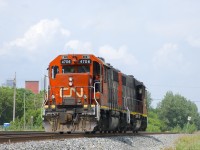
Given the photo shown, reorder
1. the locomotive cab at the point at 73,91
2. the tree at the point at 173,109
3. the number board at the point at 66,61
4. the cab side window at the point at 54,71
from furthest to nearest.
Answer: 1. the tree at the point at 173,109
2. the cab side window at the point at 54,71
3. the number board at the point at 66,61
4. the locomotive cab at the point at 73,91

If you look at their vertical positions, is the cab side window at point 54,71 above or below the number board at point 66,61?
below

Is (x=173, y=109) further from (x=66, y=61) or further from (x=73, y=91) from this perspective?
(x=73, y=91)

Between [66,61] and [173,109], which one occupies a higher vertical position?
[173,109]

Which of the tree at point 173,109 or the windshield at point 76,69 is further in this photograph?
the tree at point 173,109

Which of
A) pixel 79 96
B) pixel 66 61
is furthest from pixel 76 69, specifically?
Answer: pixel 79 96

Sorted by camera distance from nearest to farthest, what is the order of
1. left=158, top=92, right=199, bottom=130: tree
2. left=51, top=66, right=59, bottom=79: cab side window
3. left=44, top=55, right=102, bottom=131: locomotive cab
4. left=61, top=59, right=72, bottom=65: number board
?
left=44, top=55, right=102, bottom=131: locomotive cab, left=61, top=59, right=72, bottom=65: number board, left=51, top=66, right=59, bottom=79: cab side window, left=158, top=92, right=199, bottom=130: tree

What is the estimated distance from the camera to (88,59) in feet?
74.0

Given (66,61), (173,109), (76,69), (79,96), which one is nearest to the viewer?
(79,96)

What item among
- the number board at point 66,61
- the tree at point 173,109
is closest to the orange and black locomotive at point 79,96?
the number board at point 66,61

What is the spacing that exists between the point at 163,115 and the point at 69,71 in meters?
113

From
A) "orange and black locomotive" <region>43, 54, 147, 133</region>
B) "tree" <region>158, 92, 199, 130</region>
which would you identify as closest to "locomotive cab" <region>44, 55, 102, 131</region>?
"orange and black locomotive" <region>43, 54, 147, 133</region>

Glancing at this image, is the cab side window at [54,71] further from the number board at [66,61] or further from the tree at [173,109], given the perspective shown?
the tree at [173,109]

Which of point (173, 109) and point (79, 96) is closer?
point (79, 96)

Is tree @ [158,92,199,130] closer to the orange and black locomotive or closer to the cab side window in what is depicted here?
the orange and black locomotive
